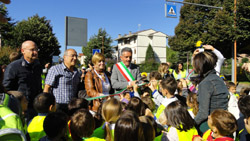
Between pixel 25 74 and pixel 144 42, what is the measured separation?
57406 millimetres

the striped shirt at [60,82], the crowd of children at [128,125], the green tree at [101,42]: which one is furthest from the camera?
the green tree at [101,42]

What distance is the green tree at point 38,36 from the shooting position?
25.5m

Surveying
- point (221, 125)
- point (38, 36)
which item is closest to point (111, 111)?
point (221, 125)

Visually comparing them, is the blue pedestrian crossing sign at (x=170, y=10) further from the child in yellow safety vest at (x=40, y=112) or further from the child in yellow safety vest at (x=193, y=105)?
the child in yellow safety vest at (x=40, y=112)

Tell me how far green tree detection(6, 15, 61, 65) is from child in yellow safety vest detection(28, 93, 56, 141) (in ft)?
79.4

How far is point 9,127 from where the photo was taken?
1197mm

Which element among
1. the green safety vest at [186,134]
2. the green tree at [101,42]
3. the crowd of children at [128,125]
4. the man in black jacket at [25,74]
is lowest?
the green safety vest at [186,134]

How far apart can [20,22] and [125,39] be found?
39141 mm

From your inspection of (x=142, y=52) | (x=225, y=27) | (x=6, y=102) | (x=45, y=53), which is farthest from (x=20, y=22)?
Answer: (x=142, y=52)

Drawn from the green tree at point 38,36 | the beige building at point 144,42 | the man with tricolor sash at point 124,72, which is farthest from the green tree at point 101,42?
the man with tricolor sash at point 124,72

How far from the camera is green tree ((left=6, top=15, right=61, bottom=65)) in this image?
25.5m

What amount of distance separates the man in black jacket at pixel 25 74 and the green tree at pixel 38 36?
23174 mm

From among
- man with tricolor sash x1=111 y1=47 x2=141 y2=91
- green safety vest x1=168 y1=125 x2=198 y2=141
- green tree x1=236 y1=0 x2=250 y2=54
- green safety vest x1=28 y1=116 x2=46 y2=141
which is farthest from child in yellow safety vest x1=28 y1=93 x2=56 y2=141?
green tree x1=236 y1=0 x2=250 y2=54

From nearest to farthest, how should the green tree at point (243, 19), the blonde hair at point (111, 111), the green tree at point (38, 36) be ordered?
the blonde hair at point (111, 111)
the green tree at point (243, 19)
the green tree at point (38, 36)
